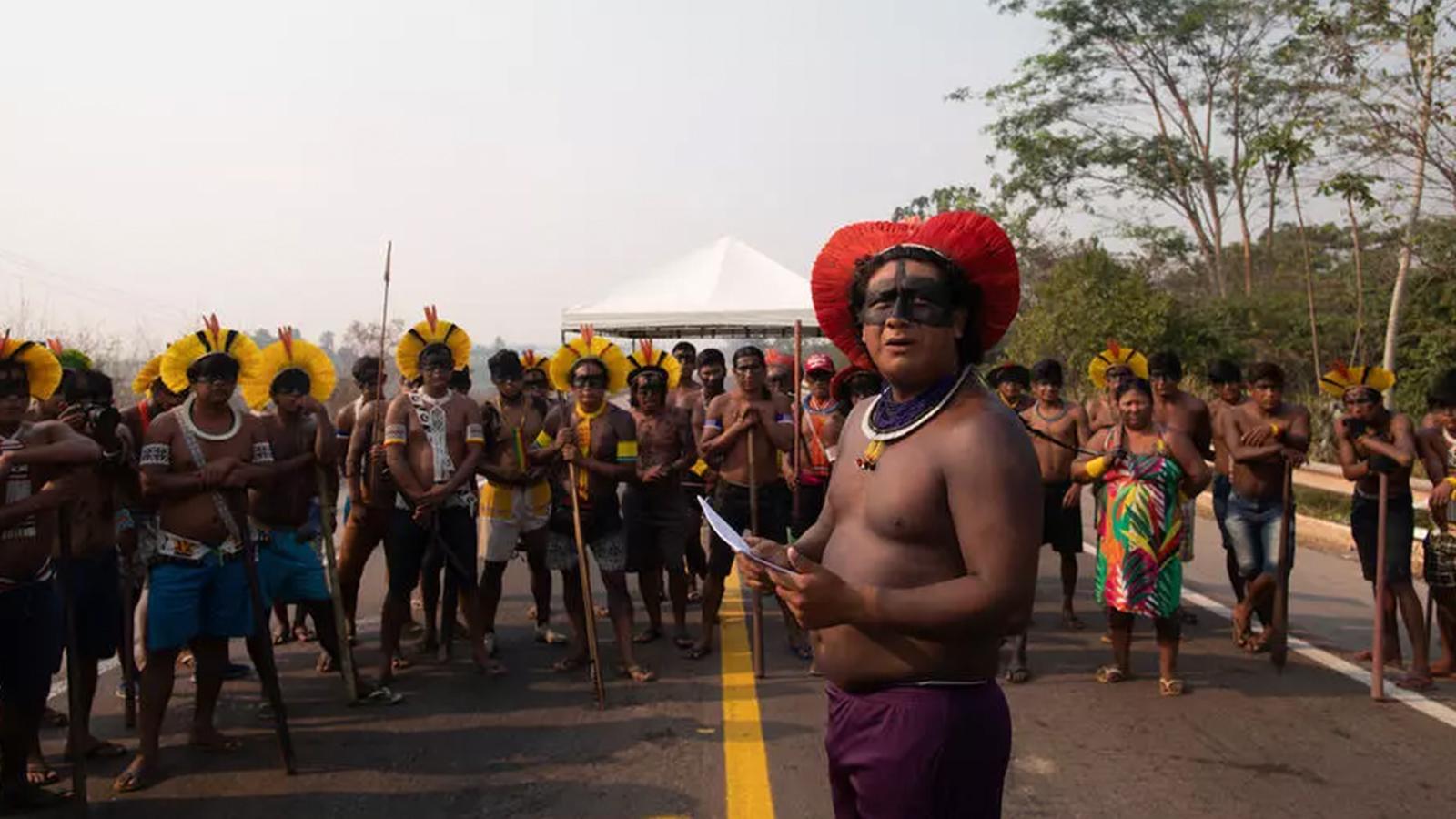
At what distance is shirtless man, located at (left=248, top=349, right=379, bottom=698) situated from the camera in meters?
6.28

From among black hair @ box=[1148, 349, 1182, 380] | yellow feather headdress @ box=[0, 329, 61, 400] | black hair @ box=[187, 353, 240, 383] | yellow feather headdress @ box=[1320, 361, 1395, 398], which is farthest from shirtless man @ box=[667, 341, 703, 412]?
yellow feather headdress @ box=[1320, 361, 1395, 398]

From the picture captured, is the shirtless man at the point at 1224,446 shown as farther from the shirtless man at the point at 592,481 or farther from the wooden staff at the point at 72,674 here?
the wooden staff at the point at 72,674

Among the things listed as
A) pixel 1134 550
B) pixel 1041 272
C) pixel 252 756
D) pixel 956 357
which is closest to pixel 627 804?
pixel 252 756

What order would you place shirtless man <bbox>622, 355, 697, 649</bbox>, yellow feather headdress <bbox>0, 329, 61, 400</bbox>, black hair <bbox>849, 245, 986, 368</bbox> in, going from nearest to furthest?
black hair <bbox>849, 245, 986, 368</bbox> → yellow feather headdress <bbox>0, 329, 61, 400</bbox> → shirtless man <bbox>622, 355, 697, 649</bbox>

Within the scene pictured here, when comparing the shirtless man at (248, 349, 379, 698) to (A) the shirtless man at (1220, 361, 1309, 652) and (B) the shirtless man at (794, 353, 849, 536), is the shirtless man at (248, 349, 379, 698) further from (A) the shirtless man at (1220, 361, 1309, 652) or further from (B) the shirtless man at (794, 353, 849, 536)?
(A) the shirtless man at (1220, 361, 1309, 652)

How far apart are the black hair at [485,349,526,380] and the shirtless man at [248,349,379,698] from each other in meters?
1.44

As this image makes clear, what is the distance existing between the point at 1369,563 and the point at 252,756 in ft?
21.7

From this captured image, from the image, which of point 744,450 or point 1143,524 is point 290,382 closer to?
point 744,450

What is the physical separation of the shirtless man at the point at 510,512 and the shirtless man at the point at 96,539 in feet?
6.68

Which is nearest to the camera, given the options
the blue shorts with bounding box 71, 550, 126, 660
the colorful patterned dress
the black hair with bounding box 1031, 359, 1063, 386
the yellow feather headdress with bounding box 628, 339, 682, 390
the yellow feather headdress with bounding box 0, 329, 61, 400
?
the yellow feather headdress with bounding box 0, 329, 61, 400

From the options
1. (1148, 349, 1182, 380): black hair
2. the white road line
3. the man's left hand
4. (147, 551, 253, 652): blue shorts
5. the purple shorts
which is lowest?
the white road line

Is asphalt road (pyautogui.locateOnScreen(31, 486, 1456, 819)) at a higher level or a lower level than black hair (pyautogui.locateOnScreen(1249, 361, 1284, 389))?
lower

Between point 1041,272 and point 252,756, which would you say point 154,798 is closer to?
point 252,756

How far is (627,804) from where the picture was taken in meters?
4.50
